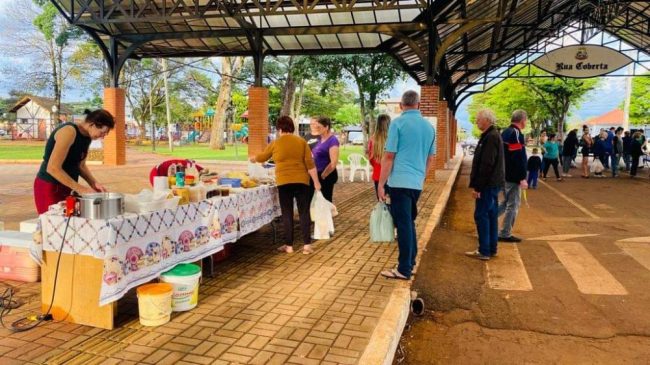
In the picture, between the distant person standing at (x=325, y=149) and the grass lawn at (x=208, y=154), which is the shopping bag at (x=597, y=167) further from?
the distant person standing at (x=325, y=149)

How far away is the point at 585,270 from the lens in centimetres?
571

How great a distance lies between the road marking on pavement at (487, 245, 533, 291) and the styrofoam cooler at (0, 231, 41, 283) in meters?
4.50

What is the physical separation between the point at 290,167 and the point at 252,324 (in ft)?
7.49

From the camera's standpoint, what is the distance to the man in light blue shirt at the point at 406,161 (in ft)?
15.0

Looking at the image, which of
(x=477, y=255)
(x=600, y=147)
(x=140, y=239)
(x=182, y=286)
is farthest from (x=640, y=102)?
(x=140, y=239)

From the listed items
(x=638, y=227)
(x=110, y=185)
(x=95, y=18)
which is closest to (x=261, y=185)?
(x=638, y=227)

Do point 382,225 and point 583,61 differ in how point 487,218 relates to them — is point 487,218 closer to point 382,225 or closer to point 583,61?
point 382,225

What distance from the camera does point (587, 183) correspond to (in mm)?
16031

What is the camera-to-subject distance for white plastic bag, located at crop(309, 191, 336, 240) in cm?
649

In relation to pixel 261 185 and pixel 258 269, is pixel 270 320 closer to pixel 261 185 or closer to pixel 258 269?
pixel 258 269

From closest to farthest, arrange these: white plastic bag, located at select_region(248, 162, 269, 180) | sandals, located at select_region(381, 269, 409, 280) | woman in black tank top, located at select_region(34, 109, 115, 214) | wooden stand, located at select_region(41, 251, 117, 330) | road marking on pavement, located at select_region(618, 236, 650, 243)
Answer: wooden stand, located at select_region(41, 251, 117, 330), woman in black tank top, located at select_region(34, 109, 115, 214), sandals, located at select_region(381, 269, 409, 280), white plastic bag, located at select_region(248, 162, 269, 180), road marking on pavement, located at select_region(618, 236, 650, 243)

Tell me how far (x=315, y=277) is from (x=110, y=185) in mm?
9364

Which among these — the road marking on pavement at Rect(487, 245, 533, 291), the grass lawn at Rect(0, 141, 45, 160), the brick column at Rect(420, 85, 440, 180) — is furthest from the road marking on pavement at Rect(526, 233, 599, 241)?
the grass lawn at Rect(0, 141, 45, 160)

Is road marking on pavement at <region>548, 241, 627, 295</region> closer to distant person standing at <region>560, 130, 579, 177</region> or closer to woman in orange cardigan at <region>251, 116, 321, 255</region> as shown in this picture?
woman in orange cardigan at <region>251, 116, 321, 255</region>
